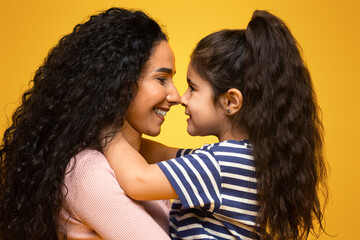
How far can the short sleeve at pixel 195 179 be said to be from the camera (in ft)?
4.06

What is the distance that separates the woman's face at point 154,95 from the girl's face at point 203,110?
0.18ft

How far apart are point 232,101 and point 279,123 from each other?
0.17m

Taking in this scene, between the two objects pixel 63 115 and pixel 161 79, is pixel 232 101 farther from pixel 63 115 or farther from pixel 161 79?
pixel 63 115

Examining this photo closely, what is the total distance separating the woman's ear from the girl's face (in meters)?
0.02

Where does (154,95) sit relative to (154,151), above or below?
above

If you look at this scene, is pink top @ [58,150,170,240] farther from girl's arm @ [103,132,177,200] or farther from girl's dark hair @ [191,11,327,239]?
girl's dark hair @ [191,11,327,239]

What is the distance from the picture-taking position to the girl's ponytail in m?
1.32

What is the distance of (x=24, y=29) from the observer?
2387 mm

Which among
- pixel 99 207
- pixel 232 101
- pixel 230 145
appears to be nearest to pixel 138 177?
pixel 99 207

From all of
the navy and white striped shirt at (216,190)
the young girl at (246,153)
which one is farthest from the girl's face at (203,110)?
the navy and white striped shirt at (216,190)

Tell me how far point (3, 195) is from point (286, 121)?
0.83 m

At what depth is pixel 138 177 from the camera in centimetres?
123

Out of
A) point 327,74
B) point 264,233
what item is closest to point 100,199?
point 264,233

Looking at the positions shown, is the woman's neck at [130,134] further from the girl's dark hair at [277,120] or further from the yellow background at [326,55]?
the yellow background at [326,55]
